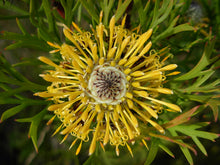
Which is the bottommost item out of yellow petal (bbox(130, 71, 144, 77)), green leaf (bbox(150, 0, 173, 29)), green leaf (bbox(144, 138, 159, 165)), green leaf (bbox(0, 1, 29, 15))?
green leaf (bbox(144, 138, 159, 165))

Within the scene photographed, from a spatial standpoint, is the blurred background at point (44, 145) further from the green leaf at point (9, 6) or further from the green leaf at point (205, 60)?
the green leaf at point (205, 60)

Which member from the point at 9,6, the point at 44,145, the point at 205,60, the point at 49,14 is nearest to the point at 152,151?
the point at 205,60

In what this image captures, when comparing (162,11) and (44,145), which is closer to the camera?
(162,11)

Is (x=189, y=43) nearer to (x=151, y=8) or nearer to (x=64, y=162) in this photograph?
(x=151, y=8)

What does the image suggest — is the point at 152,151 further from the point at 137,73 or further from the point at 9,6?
the point at 9,6

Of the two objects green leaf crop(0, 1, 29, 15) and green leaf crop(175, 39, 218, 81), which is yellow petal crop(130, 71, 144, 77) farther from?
green leaf crop(0, 1, 29, 15)

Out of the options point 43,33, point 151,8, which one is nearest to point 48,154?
point 43,33

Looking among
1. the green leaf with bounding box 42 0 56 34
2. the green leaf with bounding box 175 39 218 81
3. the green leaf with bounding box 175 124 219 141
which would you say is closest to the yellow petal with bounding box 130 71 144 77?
the green leaf with bounding box 175 39 218 81

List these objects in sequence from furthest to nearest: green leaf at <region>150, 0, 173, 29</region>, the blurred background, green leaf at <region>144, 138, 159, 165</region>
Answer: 1. the blurred background
2. green leaf at <region>150, 0, 173, 29</region>
3. green leaf at <region>144, 138, 159, 165</region>

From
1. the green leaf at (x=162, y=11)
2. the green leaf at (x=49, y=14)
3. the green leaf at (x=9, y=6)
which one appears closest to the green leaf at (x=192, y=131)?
the green leaf at (x=162, y=11)
